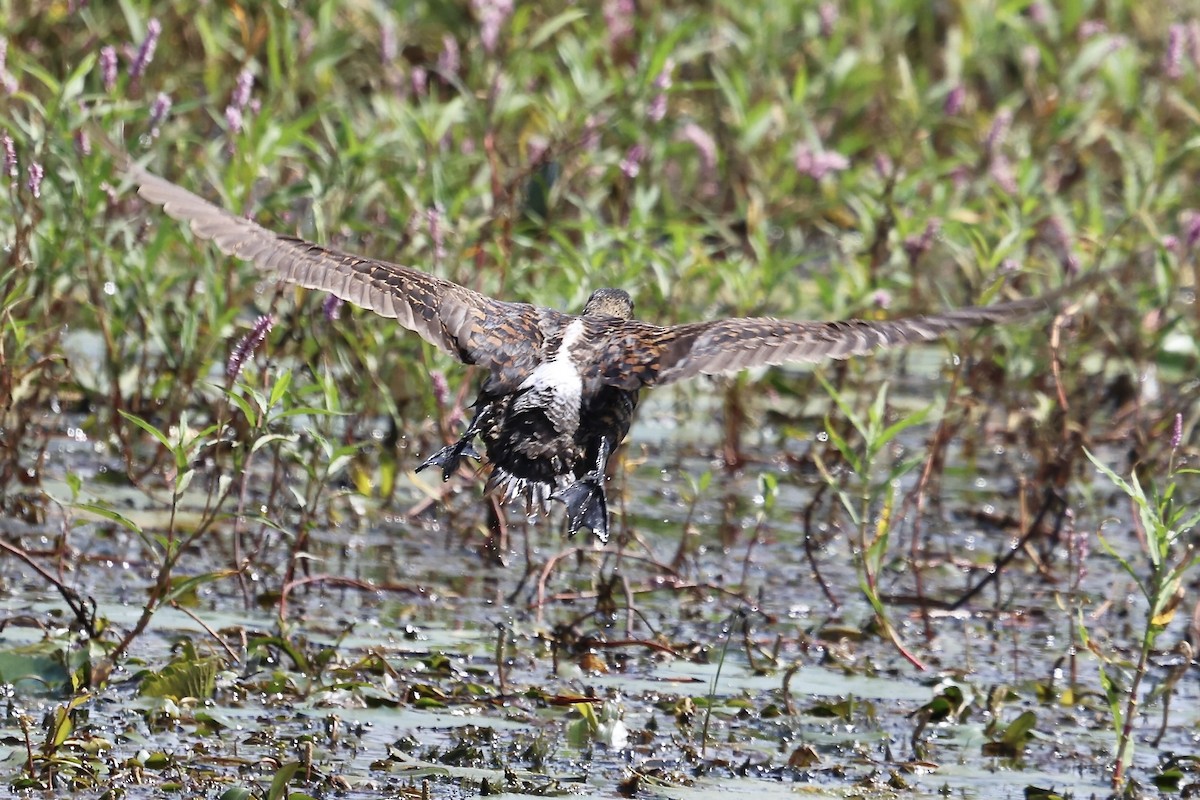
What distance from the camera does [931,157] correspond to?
29.7ft

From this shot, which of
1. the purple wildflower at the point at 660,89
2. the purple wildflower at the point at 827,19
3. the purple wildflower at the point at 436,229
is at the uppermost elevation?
the purple wildflower at the point at 827,19

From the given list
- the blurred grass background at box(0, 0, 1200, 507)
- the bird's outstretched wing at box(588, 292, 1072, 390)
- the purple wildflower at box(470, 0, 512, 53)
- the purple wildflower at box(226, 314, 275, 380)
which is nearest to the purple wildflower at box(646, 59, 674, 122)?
the blurred grass background at box(0, 0, 1200, 507)

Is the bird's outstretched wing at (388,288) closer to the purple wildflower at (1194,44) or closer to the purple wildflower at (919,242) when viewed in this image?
the purple wildflower at (919,242)

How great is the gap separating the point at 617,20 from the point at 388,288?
17.1 ft

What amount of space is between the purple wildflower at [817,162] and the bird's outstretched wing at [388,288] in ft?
12.2

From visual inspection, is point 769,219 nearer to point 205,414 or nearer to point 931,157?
point 931,157

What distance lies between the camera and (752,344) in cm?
505

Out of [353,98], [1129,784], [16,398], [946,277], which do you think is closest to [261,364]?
[16,398]

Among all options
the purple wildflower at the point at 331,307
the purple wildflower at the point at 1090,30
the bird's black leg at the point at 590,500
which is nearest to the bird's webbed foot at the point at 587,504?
the bird's black leg at the point at 590,500

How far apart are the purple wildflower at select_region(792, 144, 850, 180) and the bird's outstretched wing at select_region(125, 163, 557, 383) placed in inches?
147

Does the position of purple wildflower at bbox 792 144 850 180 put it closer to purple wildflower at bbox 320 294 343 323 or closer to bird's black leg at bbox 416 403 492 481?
purple wildflower at bbox 320 294 343 323

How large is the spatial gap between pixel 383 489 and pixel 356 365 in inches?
17.1

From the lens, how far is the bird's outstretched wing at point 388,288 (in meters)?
5.12

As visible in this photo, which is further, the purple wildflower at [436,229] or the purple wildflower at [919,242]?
the purple wildflower at [919,242]
